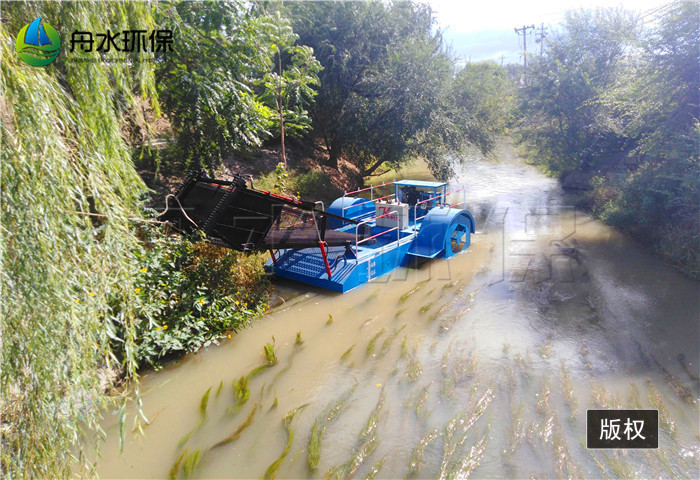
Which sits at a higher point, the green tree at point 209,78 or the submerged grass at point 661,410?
the green tree at point 209,78

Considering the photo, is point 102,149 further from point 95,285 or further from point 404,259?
point 404,259

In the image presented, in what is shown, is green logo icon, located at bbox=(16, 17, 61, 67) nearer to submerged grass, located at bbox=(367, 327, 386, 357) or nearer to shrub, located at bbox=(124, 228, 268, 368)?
shrub, located at bbox=(124, 228, 268, 368)

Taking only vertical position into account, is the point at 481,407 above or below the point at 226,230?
below

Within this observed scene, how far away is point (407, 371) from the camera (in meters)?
6.64

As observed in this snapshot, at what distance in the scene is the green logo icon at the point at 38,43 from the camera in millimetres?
3727

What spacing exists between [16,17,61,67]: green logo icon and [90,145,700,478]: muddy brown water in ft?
14.1

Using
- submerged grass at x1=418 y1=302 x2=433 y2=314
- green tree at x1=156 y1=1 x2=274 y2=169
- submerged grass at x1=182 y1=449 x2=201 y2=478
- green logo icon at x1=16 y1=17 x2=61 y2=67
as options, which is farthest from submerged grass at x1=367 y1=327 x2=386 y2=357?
green tree at x1=156 y1=1 x2=274 y2=169

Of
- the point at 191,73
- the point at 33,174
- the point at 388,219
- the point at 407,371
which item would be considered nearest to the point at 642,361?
the point at 407,371

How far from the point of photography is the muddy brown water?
4.89 meters

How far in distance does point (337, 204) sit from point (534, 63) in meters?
15.1

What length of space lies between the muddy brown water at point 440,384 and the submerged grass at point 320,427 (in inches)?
0.9

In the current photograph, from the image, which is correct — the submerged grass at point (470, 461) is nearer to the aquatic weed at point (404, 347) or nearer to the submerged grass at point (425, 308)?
the aquatic weed at point (404, 347)

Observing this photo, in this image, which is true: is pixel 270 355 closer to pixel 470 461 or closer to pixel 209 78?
pixel 470 461

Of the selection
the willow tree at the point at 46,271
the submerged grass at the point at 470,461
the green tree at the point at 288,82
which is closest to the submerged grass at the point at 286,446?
the submerged grass at the point at 470,461
